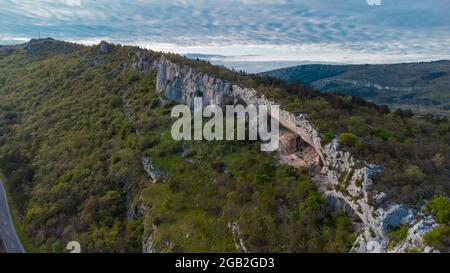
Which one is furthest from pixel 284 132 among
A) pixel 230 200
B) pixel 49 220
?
pixel 49 220

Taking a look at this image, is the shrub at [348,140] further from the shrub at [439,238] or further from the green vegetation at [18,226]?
the green vegetation at [18,226]

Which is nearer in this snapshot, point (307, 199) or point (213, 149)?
point (307, 199)

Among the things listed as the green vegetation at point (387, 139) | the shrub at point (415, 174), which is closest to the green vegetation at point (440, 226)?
the green vegetation at point (387, 139)

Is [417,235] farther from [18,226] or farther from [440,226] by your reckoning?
[18,226]

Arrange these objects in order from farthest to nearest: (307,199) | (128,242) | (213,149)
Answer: (213,149)
(128,242)
(307,199)

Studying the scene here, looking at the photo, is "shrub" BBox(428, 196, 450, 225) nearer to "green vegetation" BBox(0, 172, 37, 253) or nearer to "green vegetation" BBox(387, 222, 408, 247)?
"green vegetation" BBox(387, 222, 408, 247)
